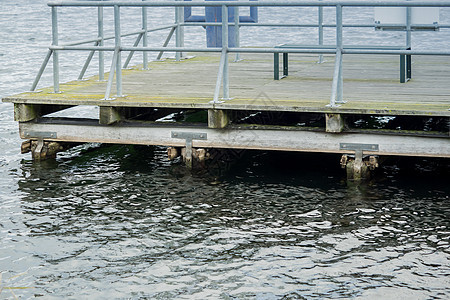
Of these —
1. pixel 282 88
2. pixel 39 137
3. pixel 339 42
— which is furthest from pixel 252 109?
pixel 39 137

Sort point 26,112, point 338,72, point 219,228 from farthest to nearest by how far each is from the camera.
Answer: point 26,112
point 338,72
point 219,228

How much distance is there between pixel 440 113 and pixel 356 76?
10.1 ft

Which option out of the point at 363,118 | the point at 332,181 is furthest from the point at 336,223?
the point at 363,118

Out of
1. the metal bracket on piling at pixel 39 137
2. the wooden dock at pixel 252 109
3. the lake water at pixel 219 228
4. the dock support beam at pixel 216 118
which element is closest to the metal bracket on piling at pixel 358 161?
the wooden dock at pixel 252 109

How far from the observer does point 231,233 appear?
776 cm

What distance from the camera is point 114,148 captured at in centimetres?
1160

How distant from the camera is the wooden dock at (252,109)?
356 inches

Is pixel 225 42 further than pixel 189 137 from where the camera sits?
No

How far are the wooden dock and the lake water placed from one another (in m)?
0.47

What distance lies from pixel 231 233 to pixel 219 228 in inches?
7.7

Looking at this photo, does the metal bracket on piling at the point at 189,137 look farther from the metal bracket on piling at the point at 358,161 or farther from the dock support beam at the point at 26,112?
the dock support beam at the point at 26,112

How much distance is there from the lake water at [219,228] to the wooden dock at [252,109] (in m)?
0.47

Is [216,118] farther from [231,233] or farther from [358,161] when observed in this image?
[231,233]

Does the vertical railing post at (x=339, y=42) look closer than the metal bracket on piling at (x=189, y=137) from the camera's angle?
Yes
